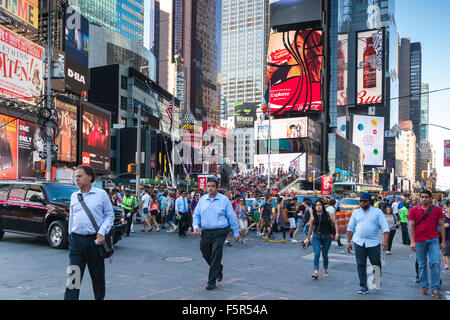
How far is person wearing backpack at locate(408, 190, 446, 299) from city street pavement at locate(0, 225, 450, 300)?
13.5 inches

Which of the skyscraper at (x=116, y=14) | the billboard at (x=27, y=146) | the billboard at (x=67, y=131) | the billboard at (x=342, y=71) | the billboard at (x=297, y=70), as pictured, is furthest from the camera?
the billboard at (x=342, y=71)

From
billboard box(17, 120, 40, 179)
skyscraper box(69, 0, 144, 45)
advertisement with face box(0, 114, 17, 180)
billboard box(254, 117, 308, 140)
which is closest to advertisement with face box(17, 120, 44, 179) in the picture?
billboard box(17, 120, 40, 179)

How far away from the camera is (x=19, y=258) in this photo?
32.3 ft

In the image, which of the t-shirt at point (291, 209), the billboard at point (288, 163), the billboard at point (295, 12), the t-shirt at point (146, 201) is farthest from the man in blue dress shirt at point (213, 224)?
the billboard at point (295, 12)

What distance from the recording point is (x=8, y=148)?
124ft

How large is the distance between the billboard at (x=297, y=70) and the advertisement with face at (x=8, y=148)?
204 feet

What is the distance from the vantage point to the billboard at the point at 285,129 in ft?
289

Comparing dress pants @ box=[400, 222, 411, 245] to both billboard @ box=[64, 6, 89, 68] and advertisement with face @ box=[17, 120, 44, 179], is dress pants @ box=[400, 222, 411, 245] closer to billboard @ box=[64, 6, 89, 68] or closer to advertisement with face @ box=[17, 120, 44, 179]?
advertisement with face @ box=[17, 120, 44, 179]

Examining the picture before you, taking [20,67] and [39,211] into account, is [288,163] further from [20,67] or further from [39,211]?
[39,211]

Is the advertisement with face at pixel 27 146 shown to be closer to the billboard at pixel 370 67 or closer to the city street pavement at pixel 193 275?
the city street pavement at pixel 193 275

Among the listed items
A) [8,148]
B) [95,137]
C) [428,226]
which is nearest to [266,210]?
[428,226]

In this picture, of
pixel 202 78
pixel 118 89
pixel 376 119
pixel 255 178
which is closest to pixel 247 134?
pixel 202 78

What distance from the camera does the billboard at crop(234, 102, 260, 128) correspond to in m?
176

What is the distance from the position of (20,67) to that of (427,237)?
40388mm
